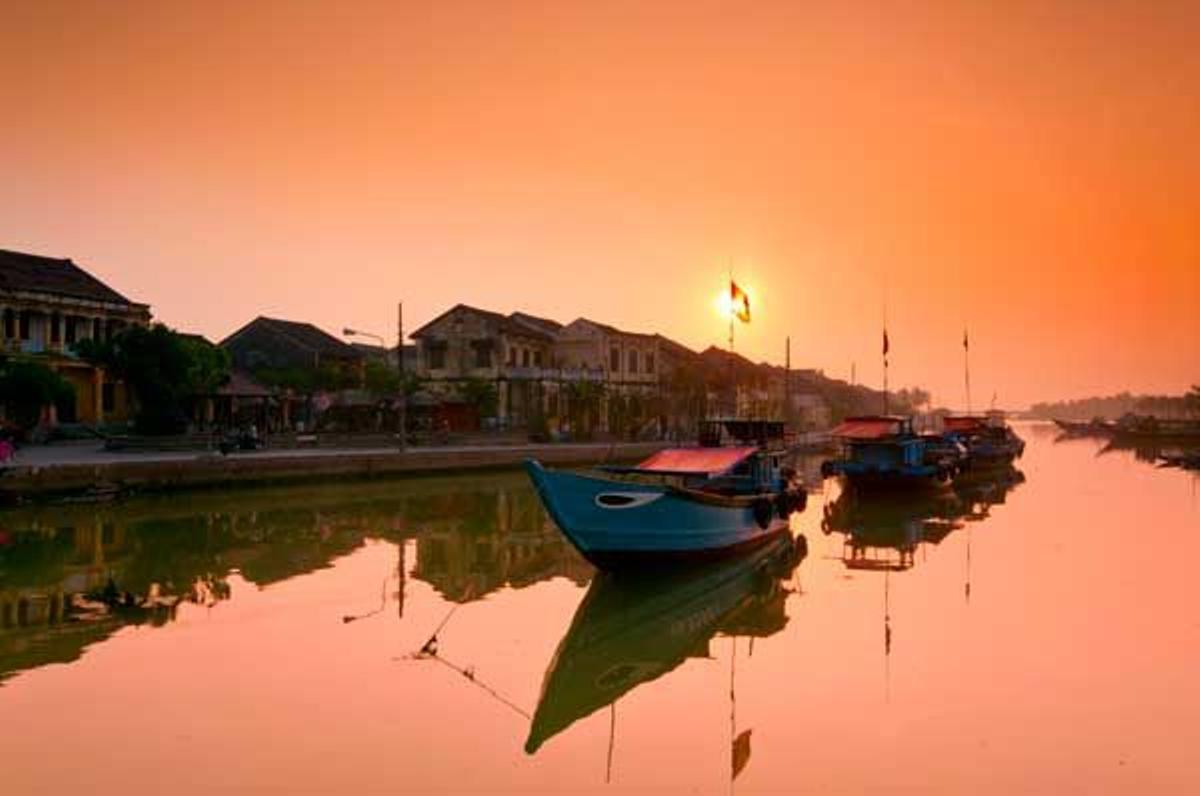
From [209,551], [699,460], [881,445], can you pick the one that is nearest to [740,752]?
[699,460]

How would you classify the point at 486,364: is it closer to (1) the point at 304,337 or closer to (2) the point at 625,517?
(1) the point at 304,337

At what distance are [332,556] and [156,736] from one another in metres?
13.2

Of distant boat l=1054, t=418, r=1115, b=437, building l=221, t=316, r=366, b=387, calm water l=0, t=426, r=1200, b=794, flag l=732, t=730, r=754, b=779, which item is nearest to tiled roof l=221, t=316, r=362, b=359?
building l=221, t=316, r=366, b=387

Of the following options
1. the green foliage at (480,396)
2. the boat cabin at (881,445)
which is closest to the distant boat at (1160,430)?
the boat cabin at (881,445)

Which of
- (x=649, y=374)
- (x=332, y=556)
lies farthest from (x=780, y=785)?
(x=649, y=374)

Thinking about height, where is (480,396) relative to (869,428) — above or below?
above

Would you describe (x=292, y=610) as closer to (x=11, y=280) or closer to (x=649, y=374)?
(x=11, y=280)

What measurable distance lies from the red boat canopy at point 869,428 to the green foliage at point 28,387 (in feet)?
105

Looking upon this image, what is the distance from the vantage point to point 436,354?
229 feet

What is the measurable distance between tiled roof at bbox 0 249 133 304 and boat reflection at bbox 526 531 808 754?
41077 millimetres

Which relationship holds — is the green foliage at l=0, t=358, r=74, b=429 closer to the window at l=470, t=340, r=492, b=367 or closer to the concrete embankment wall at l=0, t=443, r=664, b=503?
the concrete embankment wall at l=0, t=443, r=664, b=503

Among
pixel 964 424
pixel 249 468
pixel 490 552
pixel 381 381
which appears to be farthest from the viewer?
pixel 381 381

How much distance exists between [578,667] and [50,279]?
48319 mm

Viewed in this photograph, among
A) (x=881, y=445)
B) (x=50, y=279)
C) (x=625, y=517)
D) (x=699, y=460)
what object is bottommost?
(x=625, y=517)
